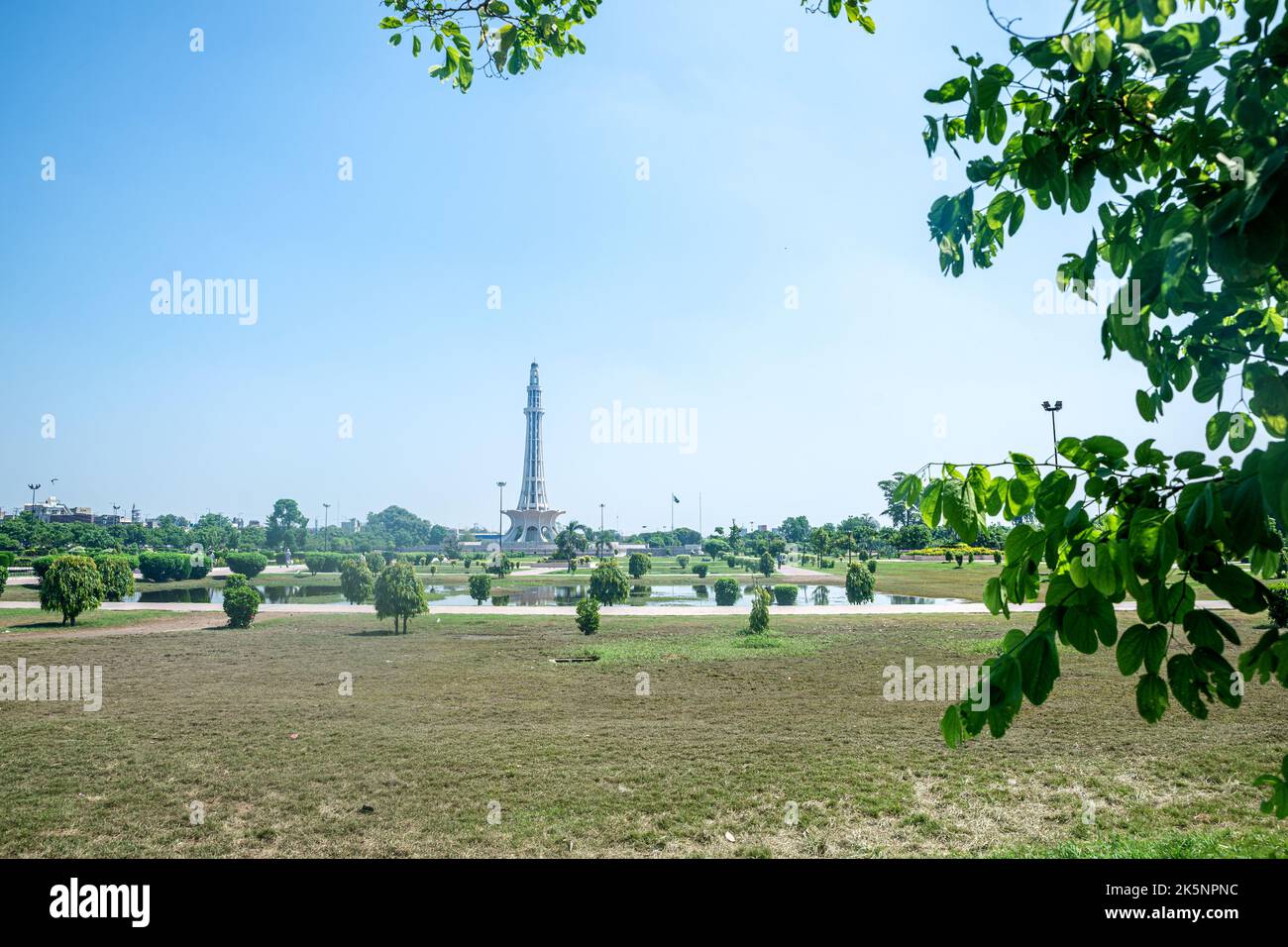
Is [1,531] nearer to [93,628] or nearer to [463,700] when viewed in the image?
[93,628]

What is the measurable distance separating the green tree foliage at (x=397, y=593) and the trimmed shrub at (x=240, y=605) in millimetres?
4136

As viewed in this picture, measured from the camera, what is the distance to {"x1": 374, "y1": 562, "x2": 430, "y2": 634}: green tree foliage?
2111 centimetres

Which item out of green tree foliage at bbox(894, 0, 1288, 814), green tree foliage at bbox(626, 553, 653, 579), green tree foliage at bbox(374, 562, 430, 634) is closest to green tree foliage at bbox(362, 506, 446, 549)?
green tree foliage at bbox(626, 553, 653, 579)

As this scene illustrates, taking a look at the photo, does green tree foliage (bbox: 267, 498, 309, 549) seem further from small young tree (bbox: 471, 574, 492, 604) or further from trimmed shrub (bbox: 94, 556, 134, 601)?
small young tree (bbox: 471, 574, 492, 604)

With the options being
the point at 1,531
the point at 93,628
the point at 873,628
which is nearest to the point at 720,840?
the point at 873,628

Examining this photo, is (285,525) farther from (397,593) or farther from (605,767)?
(605,767)

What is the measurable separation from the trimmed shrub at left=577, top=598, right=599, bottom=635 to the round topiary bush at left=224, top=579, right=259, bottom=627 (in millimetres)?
10483

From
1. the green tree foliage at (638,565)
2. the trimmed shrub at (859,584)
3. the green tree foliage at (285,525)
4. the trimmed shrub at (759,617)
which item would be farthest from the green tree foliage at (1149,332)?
the green tree foliage at (285,525)

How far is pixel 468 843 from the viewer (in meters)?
6.39

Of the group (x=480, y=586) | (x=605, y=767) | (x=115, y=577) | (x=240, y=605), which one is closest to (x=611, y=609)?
(x=480, y=586)

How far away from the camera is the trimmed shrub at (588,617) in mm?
20438

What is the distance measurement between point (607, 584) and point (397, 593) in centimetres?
852

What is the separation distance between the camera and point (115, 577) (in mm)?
30125
